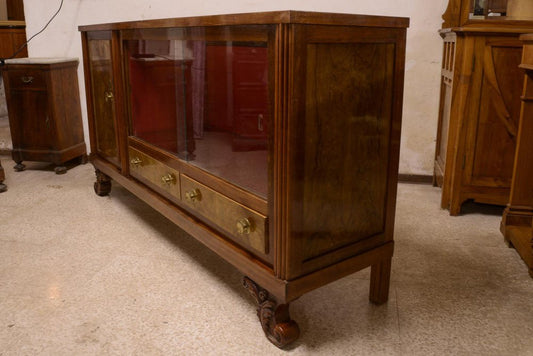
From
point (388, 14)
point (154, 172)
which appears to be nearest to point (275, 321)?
point (154, 172)

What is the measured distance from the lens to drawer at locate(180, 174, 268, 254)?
4.27 ft

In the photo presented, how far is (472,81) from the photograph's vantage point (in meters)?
2.21

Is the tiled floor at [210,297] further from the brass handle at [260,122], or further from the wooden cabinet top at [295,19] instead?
the wooden cabinet top at [295,19]

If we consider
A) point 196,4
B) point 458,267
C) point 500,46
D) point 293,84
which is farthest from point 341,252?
point 196,4

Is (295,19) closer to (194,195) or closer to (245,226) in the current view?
(245,226)

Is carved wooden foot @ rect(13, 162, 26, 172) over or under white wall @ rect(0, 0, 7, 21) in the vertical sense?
under

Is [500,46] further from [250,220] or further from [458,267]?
[250,220]

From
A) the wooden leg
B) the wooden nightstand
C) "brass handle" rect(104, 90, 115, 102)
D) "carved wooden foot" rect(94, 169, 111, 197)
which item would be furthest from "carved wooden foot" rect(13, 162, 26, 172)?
the wooden leg

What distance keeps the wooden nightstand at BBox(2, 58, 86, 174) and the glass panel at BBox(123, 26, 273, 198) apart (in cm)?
115

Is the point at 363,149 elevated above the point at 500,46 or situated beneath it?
situated beneath

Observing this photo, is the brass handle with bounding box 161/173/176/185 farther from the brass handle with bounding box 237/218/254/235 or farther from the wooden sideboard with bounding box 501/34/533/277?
the wooden sideboard with bounding box 501/34/533/277

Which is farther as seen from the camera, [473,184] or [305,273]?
[473,184]

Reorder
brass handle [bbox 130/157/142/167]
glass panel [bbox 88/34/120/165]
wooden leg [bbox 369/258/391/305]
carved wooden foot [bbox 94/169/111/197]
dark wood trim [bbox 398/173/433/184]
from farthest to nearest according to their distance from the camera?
dark wood trim [bbox 398/173/433/184] → carved wooden foot [bbox 94/169/111/197] → glass panel [bbox 88/34/120/165] → brass handle [bbox 130/157/142/167] → wooden leg [bbox 369/258/391/305]

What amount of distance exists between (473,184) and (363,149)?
1.24 meters
